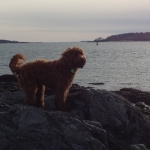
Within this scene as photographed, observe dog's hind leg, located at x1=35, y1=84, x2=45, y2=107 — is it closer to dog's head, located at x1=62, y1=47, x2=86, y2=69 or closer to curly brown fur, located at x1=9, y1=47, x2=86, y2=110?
curly brown fur, located at x1=9, y1=47, x2=86, y2=110

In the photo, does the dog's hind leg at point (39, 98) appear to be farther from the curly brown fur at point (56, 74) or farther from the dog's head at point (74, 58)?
the dog's head at point (74, 58)

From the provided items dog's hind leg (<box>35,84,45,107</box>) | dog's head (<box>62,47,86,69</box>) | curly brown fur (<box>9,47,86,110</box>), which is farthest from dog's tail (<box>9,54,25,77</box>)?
dog's head (<box>62,47,86,69</box>)

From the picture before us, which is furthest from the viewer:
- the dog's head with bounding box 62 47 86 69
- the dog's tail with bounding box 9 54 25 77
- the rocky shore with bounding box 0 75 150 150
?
the dog's tail with bounding box 9 54 25 77

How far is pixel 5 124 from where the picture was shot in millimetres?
7098

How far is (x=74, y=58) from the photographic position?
9.38 meters

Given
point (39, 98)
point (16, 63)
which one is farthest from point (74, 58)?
point (16, 63)

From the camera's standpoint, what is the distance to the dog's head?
9.35 m

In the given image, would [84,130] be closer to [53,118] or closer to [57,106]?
[53,118]

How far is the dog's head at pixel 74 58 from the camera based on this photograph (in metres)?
9.35

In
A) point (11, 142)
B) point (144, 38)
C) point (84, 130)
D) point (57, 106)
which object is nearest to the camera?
point (11, 142)

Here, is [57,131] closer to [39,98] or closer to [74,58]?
[74,58]

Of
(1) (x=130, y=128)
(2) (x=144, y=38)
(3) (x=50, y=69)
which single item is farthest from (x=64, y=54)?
(2) (x=144, y=38)

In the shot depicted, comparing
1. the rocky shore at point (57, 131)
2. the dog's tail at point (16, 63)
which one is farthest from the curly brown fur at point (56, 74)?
the rocky shore at point (57, 131)

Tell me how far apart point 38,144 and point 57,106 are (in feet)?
9.20
